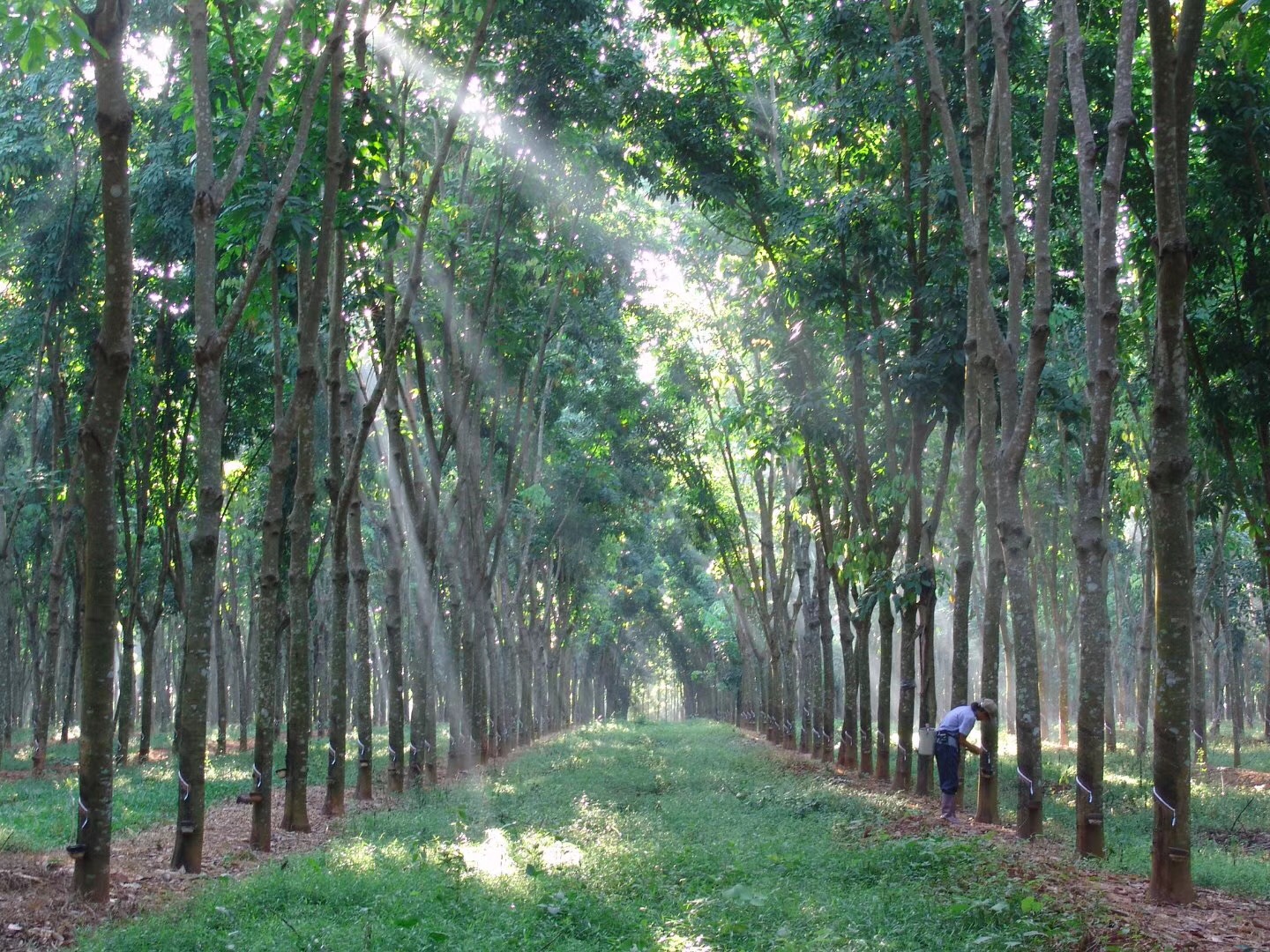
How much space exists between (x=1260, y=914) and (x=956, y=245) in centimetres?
890

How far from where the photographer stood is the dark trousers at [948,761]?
12977 millimetres

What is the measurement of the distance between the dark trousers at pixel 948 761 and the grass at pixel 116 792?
9.16m

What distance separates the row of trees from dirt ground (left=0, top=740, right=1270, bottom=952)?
1.06 ft

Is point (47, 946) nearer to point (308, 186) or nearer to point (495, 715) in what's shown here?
point (308, 186)

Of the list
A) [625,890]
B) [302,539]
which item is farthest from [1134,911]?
[302,539]

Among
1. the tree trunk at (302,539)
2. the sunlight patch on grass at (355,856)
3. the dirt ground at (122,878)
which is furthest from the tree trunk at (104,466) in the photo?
the tree trunk at (302,539)

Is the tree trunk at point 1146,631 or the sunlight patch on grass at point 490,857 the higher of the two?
the tree trunk at point 1146,631

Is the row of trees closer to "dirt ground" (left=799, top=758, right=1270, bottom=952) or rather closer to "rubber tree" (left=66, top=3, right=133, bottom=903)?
"rubber tree" (left=66, top=3, right=133, bottom=903)

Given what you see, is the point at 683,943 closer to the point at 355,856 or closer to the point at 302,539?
the point at 355,856

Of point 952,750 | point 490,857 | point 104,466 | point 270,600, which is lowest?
point 490,857

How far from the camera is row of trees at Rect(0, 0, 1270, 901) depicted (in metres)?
8.98

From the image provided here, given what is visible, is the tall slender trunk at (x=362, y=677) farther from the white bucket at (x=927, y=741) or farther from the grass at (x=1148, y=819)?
the grass at (x=1148, y=819)

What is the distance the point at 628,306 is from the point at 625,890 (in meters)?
16.2

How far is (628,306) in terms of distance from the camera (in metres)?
23.3
